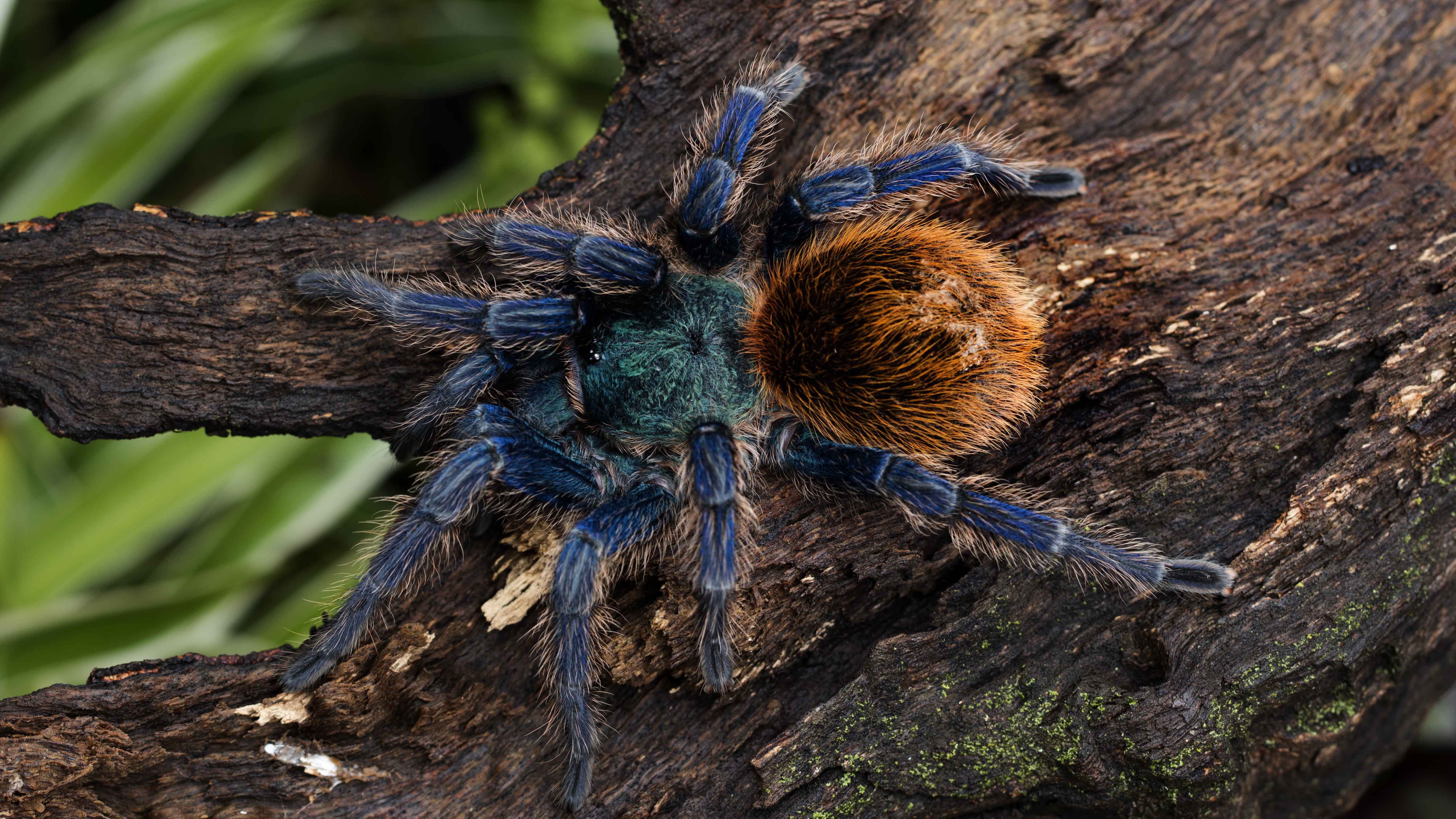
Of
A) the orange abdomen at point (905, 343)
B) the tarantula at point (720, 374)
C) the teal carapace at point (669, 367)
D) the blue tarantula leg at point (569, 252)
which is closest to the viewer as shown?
the tarantula at point (720, 374)

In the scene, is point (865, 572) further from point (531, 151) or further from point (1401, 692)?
point (531, 151)

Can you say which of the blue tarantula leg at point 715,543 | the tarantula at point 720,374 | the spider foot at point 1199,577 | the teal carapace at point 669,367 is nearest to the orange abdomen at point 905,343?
the tarantula at point 720,374

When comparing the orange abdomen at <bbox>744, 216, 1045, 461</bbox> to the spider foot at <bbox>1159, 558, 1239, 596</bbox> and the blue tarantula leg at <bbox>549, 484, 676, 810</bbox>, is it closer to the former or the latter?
the spider foot at <bbox>1159, 558, 1239, 596</bbox>

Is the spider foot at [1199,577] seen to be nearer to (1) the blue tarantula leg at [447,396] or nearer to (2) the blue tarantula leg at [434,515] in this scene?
(2) the blue tarantula leg at [434,515]

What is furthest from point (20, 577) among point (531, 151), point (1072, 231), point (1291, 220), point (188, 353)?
point (1291, 220)


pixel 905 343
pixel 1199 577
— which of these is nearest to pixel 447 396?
pixel 905 343

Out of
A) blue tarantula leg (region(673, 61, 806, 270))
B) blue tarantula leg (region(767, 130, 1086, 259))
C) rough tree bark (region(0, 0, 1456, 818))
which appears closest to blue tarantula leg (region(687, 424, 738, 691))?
rough tree bark (region(0, 0, 1456, 818))
